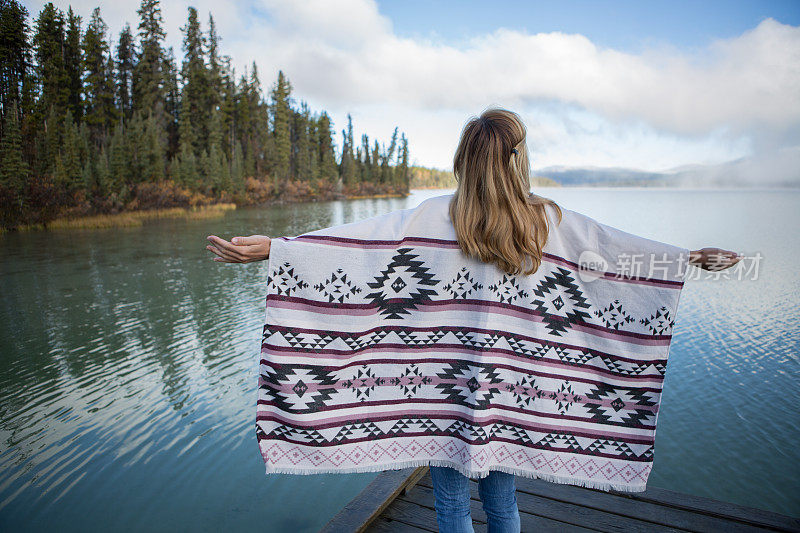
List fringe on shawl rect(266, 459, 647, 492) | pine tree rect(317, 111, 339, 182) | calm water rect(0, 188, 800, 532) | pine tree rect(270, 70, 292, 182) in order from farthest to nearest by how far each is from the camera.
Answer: pine tree rect(317, 111, 339, 182)
pine tree rect(270, 70, 292, 182)
calm water rect(0, 188, 800, 532)
fringe on shawl rect(266, 459, 647, 492)

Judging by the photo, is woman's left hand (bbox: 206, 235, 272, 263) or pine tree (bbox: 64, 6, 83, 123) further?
pine tree (bbox: 64, 6, 83, 123)

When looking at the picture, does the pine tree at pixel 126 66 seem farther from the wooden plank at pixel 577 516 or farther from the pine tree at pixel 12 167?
the wooden plank at pixel 577 516

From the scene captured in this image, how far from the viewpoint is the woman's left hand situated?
1418mm

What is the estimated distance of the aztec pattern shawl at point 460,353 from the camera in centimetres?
147

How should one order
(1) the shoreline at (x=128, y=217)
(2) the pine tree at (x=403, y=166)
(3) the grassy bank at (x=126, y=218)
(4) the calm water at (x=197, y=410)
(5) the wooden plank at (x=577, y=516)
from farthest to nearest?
(2) the pine tree at (x=403, y=166)
(3) the grassy bank at (x=126, y=218)
(1) the shoreline at (x=128, y=217)
(4) the calm water at (x=197, y=410)
(5) the wooden plank at (x=577, y=516)

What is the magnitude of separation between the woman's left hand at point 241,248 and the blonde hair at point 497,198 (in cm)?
60

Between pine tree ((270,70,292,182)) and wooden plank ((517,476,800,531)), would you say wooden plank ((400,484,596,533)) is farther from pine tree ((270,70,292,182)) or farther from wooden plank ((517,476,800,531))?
pine tree ((270,70,292,182))

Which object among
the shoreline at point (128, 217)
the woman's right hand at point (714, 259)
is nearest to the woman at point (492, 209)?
the woman's right hand at point (714, 259)

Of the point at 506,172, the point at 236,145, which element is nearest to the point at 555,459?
the point at 506,172

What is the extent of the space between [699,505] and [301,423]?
1974 mm

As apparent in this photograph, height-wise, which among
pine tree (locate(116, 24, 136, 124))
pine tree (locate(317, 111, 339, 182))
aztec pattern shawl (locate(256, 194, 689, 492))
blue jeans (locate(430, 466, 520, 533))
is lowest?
blue jeans (locate(430, 466, 520, 533))

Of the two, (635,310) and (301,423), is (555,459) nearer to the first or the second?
(635,310)

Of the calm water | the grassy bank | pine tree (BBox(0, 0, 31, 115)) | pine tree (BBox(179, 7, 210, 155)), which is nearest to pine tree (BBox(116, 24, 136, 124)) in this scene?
pine tree (BBox(179, 7, 210, 155))

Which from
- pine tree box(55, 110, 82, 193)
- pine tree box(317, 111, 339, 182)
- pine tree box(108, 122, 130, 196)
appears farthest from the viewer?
pine tree box(317, 111, 339, 182)
